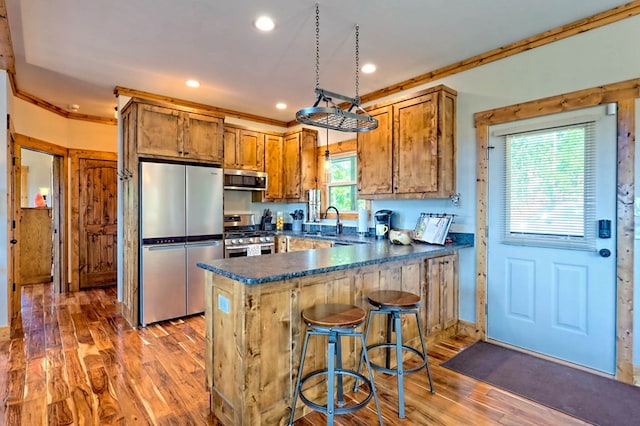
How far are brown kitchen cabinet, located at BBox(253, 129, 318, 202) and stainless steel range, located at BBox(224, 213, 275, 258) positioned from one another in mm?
517

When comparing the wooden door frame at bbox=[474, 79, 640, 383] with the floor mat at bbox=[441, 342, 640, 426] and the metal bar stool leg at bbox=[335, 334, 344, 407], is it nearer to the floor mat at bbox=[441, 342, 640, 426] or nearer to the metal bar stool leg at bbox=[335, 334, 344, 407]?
the floor mat at bbox=[441, 342, 640, 426]

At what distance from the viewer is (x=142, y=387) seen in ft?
8.04

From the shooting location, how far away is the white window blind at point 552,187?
2719 mm

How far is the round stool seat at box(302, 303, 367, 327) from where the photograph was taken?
71.9 inches

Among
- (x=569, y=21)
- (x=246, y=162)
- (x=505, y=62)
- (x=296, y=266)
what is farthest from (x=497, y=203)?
(x=246, y=162)

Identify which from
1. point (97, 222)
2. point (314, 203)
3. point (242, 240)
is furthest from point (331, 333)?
point (97, 222)

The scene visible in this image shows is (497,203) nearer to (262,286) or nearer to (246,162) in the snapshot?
(262,286)

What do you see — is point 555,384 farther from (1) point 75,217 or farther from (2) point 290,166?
(1) point 75,217

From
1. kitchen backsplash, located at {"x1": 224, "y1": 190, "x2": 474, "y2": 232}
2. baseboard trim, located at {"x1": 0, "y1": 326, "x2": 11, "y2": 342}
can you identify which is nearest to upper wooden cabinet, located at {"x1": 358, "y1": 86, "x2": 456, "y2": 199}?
kitchen backsplash, located at {"x1": 224, "y1": 190, "x2": 474, "y2": 232}

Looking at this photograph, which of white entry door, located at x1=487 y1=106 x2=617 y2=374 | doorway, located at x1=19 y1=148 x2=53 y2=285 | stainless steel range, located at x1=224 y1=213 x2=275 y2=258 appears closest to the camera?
white entry door, located at x1=487 y1=106 x2=617 y2=374

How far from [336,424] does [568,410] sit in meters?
1.54

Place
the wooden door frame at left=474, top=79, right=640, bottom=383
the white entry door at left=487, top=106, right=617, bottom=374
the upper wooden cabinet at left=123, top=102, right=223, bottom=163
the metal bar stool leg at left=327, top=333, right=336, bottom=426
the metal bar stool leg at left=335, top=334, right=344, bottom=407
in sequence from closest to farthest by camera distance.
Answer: the metal bar stool leg at left=327, top=333, right=336, bottom=426 < the metal bar stool leg at left=335, top=334, right=344, bottom=407 < the wooden door frame at left=474, top=79, right=640, bottom=383 < the white entry door at left=487, top=106, right=617, bottom=374 < the upper wooden cabinet at left=123, top=102, right=223, bottom=163

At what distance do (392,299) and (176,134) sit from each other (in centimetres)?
322

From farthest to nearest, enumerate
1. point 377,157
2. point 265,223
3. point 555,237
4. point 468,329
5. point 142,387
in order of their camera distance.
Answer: point 265,223, point 377,157, point 468,329, point 555,237, point 142,387
